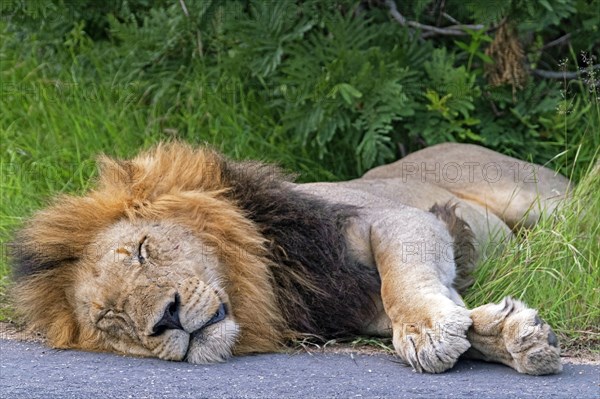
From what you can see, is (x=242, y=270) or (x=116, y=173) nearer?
(x=242, y=270)

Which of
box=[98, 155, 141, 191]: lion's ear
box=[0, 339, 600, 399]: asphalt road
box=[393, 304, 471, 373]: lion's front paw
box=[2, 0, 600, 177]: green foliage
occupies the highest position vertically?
box=[2, 0, 600, 177]: green foliage

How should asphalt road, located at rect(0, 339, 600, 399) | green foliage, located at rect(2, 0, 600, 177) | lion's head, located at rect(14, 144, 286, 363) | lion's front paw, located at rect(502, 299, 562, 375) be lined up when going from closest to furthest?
1. asphalt road, located at rect(0, 339, 600, 399)
2. lion's front paw, located at rect(502, 299, 562, 375)
3. lion's head, located at rect(14, 144, 286, 363)
4. green foliage, located at rect(2, 0, 600, 177)

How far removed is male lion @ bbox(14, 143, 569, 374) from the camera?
3.34 meters

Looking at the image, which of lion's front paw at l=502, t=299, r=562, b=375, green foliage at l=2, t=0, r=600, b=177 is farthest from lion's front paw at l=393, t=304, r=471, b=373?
green foliage at l=2, t=0, r=600, b=177

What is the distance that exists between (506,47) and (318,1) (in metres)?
0.96

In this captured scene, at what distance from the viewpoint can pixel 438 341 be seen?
3297 millimetres

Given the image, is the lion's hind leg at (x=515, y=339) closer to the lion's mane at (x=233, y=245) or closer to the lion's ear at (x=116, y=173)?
the lion's mane at (x=233, y=245)

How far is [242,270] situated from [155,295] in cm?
43

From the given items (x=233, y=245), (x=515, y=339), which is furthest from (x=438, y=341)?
(x=233, y=245)

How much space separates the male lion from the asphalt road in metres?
0.06

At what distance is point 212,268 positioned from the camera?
11.7 ft

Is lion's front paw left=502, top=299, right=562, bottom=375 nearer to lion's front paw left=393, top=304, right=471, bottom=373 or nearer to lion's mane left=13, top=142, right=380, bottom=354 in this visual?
lion's front paw left=393, top=304, right=471, bottom=373

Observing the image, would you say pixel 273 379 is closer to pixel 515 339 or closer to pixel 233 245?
pixel 233 245

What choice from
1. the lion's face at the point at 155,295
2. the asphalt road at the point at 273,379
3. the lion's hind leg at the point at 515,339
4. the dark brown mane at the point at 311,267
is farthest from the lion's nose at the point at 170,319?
the lion's hind leg at the point at 515,339
